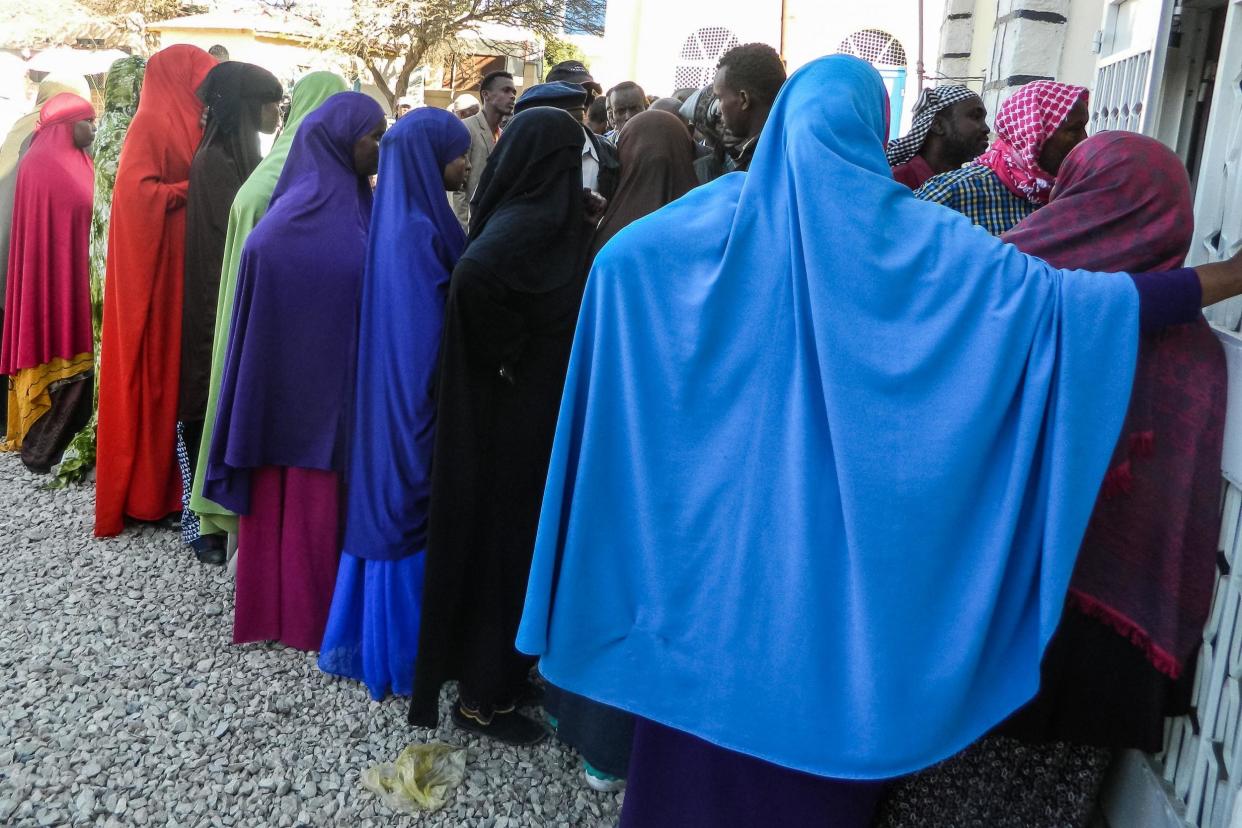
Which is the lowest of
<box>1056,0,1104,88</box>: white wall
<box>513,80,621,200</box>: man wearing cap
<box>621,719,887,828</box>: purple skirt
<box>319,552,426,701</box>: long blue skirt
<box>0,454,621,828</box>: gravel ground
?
<box>0,454,621,828</box>: gravel ground

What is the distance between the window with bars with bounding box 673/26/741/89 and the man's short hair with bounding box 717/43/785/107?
14664mm

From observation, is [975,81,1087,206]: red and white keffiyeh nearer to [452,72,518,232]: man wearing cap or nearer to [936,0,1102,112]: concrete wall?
[936,0,1102,112]: concrete wall

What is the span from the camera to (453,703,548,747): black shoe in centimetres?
289

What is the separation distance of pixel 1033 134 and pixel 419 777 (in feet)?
7.83

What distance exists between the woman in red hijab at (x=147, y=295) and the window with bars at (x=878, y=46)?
1463 cm

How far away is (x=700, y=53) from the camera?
17422mm

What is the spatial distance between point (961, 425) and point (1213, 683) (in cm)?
96

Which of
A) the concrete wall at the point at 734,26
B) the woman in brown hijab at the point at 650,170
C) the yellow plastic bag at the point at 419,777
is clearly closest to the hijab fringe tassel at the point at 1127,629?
the yellow plastic bag at the point at 419,777

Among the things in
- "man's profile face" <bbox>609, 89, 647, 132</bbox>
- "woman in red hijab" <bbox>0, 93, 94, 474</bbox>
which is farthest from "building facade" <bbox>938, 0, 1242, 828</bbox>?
"woman in red hijab" <bbox>0, 93, 94, 474</bbox>

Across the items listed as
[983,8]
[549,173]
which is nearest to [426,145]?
[549,173]

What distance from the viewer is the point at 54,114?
5.34 meters

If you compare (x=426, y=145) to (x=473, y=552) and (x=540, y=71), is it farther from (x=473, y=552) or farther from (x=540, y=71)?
(x=540, y=71)

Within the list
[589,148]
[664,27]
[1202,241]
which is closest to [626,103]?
[589,148]

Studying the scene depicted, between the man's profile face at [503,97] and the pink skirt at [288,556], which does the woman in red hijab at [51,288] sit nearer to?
the man's profile face at [503,97]
